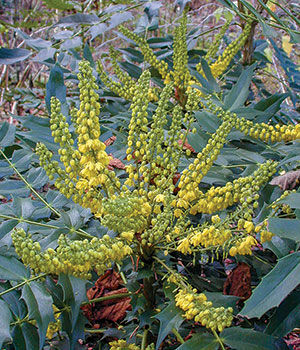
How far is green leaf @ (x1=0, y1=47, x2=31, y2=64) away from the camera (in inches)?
70.3

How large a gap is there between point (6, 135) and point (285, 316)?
1.15 m

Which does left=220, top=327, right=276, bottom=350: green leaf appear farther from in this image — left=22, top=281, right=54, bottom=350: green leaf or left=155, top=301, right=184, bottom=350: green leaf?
left=22, top=281, right=54, bottom=350: green leaf

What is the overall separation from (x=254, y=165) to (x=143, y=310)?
590 mm

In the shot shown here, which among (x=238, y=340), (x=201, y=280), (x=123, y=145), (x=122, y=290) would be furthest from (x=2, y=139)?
(x=238, y=340)

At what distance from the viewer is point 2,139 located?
154cm

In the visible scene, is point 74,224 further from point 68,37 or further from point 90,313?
point 68,37

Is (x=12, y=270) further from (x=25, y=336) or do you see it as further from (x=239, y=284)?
(x=239, y=284)

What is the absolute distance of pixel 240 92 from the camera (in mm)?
1619

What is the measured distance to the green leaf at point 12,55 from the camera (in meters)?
1.78

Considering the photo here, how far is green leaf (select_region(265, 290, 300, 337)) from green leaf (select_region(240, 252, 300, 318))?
0.35ft

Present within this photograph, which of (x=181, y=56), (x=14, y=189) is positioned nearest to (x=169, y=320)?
(x=14, y=189)

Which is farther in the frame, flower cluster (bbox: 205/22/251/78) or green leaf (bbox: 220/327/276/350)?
flower cluster (bbox: 205/22/251/78)

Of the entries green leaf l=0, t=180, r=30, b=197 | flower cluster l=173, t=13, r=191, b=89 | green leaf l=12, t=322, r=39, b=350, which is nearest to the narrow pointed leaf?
green leaf l=12, t=322, r=39, b=350

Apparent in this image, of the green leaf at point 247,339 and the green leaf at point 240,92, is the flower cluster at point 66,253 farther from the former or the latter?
the green leaf at point 240,92
